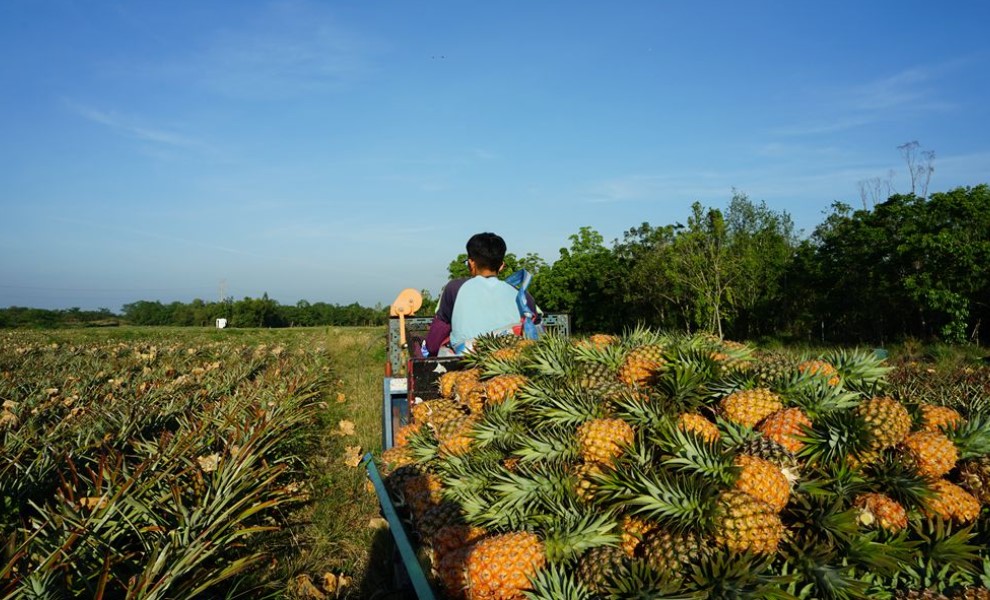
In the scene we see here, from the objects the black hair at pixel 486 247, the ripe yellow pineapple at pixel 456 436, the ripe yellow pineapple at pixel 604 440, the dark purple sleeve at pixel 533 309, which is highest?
the black hair at pixel 486 247

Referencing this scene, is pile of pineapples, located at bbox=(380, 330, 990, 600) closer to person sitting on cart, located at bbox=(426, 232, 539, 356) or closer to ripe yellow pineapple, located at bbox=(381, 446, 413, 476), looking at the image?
ripe yellow pineapple, located at bbox=(381, 446, 413, 476)

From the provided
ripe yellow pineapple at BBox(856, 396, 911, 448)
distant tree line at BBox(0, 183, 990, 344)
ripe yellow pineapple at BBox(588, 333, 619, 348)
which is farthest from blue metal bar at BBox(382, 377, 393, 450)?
distant tree line at BBox(0, 183, 990, 344)

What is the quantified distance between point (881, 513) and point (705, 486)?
606 millimetres

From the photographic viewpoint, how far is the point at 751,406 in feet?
8.02

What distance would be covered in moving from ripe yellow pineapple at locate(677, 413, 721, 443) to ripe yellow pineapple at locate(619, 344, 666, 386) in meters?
0.44

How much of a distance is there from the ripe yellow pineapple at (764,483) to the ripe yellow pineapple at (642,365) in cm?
85

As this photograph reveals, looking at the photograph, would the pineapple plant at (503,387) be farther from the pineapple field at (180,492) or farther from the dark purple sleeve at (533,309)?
the dark purple sleeve at (533,309)

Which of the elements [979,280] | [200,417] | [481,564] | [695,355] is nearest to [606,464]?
[481,564]

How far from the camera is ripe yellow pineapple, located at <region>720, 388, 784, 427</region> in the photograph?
7.99ft

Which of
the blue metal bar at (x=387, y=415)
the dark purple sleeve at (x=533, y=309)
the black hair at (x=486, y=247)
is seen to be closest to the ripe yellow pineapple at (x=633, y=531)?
the blue metal bar at (x=387, y=415)

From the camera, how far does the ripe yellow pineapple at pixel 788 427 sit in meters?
Result: 2.32

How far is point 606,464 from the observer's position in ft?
7.63

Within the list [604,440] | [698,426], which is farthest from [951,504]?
[604,440]

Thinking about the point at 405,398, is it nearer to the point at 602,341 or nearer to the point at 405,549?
the point at 602,341
